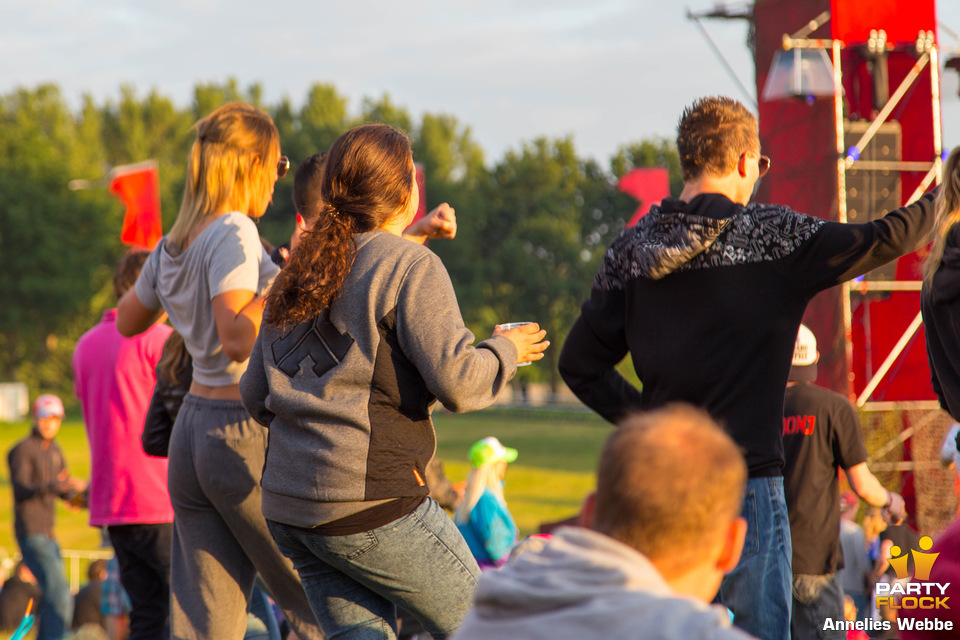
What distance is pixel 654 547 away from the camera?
1336mm

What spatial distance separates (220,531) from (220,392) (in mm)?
408

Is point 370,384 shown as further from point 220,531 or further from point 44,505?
point 44,505

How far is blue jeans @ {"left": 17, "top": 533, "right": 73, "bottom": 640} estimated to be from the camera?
732 cm

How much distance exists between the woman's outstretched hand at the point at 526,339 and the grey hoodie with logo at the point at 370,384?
0.31 ft

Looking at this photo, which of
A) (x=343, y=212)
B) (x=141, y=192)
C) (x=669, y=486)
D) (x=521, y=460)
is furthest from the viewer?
(x=521, y=460)

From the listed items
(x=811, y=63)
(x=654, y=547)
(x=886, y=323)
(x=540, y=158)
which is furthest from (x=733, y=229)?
(x=540, y=158)

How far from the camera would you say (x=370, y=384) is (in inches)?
89.5

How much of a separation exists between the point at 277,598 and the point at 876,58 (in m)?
10.4

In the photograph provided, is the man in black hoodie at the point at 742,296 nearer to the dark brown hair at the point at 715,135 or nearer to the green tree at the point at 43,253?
the dark brown hair at the point at 715,135

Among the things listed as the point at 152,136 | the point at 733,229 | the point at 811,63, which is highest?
the point at 152,136

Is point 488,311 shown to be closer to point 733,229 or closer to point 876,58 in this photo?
point 876,58

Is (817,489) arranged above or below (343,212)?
below

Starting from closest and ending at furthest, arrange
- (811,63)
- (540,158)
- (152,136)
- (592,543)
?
(592,543), (811,63), (540,158), (152,136)

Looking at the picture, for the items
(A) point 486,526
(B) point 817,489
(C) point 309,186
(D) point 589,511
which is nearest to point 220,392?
(C) point 309,186
